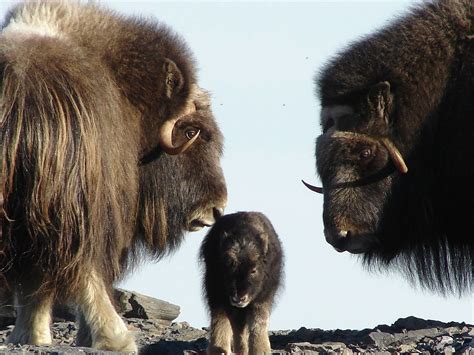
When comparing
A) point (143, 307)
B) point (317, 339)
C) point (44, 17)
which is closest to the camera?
point (44, 17)

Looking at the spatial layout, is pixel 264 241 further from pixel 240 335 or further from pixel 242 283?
pixel 240 335

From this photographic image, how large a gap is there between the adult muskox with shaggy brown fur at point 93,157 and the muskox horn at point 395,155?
2.59 feet

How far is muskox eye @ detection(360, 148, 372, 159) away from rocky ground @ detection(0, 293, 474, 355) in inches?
31.1

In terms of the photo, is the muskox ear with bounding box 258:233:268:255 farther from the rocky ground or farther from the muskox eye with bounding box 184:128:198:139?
the muskox eye with bounding box 184:128:198:139

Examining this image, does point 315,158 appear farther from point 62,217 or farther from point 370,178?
point 62,217

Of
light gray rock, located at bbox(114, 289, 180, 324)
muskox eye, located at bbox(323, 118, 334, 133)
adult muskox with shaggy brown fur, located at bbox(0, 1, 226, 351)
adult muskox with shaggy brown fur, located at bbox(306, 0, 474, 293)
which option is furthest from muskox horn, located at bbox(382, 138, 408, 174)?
light gray rock, located at bbox(114, 289, 180, 324)

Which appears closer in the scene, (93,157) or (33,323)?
(93,157)

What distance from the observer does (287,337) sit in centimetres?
625

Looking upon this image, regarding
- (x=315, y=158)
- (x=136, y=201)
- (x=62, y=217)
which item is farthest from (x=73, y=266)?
(x=315, y=158)

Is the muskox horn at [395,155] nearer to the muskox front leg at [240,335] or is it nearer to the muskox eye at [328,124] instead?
the muskox eye at [328,124]

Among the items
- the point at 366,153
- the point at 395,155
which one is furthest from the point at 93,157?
the point at 395,155

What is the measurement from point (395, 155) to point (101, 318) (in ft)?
5.28

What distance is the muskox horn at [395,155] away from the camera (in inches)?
242


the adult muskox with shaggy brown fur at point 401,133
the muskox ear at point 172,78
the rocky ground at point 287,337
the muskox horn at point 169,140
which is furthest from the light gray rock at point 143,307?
the muskox ear at point 172,78
